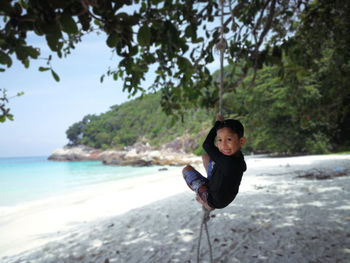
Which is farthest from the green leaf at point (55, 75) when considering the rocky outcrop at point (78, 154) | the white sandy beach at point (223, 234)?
the rocky outcrop at point (78, 154)

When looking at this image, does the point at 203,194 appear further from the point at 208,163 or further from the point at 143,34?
the point at 143,34

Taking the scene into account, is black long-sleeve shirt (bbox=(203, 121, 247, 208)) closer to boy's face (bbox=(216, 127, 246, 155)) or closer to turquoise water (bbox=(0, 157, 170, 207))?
boy's face (bbox=(216, 127, 246, 155))

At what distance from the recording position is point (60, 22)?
3.85 ft

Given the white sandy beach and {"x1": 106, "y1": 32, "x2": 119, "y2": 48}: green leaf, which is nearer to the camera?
{"x1": 106, "y1": 32, "x2": 119, "y2": 48}: green leaf

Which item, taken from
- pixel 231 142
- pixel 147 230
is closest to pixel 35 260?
pixel 147 230

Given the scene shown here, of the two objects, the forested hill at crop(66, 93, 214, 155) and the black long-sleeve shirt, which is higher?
the forested hill at crop(66, 93, 214, 155)

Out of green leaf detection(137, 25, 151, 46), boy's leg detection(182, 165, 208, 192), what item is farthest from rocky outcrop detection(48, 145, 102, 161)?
green leaf detection(137, 25, 151, 46)

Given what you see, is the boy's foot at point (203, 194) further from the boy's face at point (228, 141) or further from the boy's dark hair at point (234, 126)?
the boy's dark hair at point (234, 126)

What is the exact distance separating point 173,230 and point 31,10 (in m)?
3.70

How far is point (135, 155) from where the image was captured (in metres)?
36.5

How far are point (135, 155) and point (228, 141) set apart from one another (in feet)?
116

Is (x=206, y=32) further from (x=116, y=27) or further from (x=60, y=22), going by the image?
(x=60, y=22)

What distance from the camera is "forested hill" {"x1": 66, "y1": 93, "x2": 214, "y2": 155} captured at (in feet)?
147

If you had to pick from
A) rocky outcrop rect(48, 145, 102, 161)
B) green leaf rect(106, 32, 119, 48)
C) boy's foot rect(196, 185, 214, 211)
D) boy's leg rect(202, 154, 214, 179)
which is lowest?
rocky outcrop rect(48, 145, 102, 161)
